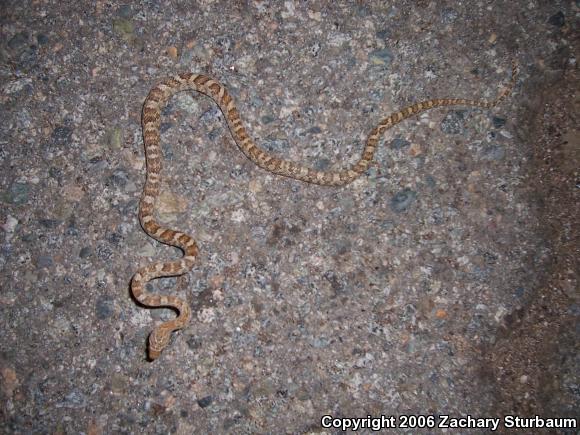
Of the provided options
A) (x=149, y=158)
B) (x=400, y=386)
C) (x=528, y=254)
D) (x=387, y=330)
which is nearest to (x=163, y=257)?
(x=149, y=158)

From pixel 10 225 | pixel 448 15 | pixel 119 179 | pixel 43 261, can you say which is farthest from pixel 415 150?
pixel 10 225

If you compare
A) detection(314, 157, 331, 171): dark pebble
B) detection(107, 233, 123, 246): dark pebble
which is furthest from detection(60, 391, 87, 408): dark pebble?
detection(314, 157, 331, 171): dark pebble

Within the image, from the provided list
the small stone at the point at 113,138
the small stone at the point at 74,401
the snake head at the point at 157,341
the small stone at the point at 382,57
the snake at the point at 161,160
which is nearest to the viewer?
the snake head at the point at 157,341

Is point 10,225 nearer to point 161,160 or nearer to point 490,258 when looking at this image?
point 161,160

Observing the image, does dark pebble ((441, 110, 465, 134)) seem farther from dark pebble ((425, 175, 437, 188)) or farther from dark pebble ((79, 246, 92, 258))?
dark pebble ((79, 246, 92, 258))

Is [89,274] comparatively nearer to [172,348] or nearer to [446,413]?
[172,348]

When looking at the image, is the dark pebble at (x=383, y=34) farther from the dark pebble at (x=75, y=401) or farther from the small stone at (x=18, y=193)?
the dark pebble at (x=75, y=401)

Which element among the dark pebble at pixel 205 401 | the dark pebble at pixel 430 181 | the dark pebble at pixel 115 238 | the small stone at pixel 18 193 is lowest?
the dark pebble at pixel 205 401

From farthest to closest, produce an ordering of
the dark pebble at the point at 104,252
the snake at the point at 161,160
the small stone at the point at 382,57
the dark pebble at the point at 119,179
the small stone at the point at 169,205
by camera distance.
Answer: the small stone at the point at 382,57 < the dark pebble at the point at 119,179 < the small stone at the point at 169,205 < the dark pebble at the point at 104,252 < the snake at the point at 161,160

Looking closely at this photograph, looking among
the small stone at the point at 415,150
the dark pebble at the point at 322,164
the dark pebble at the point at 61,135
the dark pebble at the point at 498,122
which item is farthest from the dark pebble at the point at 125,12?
the dark pebble at the point at 498,122
